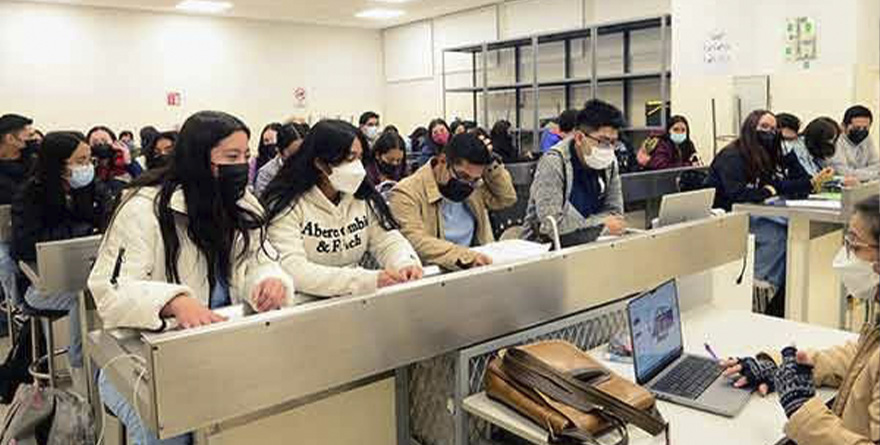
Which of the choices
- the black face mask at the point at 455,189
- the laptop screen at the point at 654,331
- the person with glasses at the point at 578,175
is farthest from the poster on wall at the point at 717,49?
the laptop screen at the point at 654,331

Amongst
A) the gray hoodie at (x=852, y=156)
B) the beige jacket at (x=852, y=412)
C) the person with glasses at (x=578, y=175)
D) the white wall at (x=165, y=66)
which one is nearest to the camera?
the beige jacket at (x=852, y=412)

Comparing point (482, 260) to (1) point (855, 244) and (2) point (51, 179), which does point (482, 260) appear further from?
(2) point (51, 179)

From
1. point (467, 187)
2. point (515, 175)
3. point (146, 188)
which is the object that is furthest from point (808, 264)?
point (146, 188)

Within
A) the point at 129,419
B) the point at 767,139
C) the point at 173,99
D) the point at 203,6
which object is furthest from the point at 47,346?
the point at 173,99

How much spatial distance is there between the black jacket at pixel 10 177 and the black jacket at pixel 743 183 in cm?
385

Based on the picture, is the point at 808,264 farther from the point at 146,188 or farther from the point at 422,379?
the point at 146,188

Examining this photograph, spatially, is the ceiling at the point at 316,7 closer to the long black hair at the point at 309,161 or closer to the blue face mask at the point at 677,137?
the blue face mask at the point at 677,137

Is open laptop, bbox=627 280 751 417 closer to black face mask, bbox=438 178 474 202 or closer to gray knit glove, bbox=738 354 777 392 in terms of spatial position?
gray knit glove, bbox=738 354 777 392

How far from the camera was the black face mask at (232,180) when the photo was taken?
1887 millimetres

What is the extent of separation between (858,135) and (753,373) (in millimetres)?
3842

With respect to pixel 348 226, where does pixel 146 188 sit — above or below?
above

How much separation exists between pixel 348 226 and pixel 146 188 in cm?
60

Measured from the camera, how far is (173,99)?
8.98 metres

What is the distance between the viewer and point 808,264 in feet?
11.9
